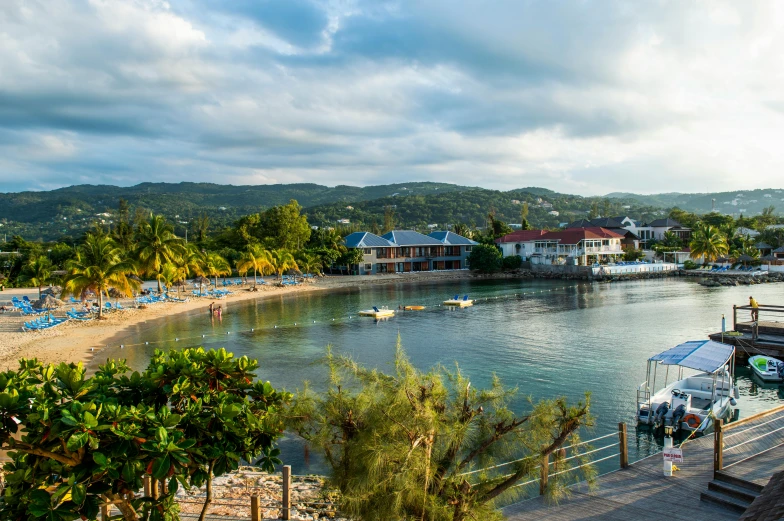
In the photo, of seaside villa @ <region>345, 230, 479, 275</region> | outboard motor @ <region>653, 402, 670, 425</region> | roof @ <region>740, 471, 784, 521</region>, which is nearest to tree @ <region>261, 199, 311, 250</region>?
seaside villa @ <region>345, 230, 479, 275</region>

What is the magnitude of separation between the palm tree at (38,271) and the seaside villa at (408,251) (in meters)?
36.6

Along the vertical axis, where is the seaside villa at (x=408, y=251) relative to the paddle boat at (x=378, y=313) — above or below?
above

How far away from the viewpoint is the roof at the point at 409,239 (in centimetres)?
7994

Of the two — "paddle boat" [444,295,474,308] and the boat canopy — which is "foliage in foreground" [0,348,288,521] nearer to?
the boat canopy

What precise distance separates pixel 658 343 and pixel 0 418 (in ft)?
101

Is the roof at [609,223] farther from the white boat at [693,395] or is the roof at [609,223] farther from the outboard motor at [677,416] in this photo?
the outboard motor at [677,416]

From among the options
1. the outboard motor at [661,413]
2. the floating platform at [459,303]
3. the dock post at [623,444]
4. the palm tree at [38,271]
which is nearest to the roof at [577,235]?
the floating platform at [459,303]

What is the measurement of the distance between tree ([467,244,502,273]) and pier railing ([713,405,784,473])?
213 ft

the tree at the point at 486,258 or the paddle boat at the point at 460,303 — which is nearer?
the paddle boat at the point at 460,303

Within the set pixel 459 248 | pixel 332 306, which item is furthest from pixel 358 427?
pixel 459 248

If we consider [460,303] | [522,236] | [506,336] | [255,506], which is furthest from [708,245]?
[255,506]

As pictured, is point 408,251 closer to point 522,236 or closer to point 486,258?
point 486,258

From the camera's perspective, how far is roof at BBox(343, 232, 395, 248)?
76.2 m

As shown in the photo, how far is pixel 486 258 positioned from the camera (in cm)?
7825
